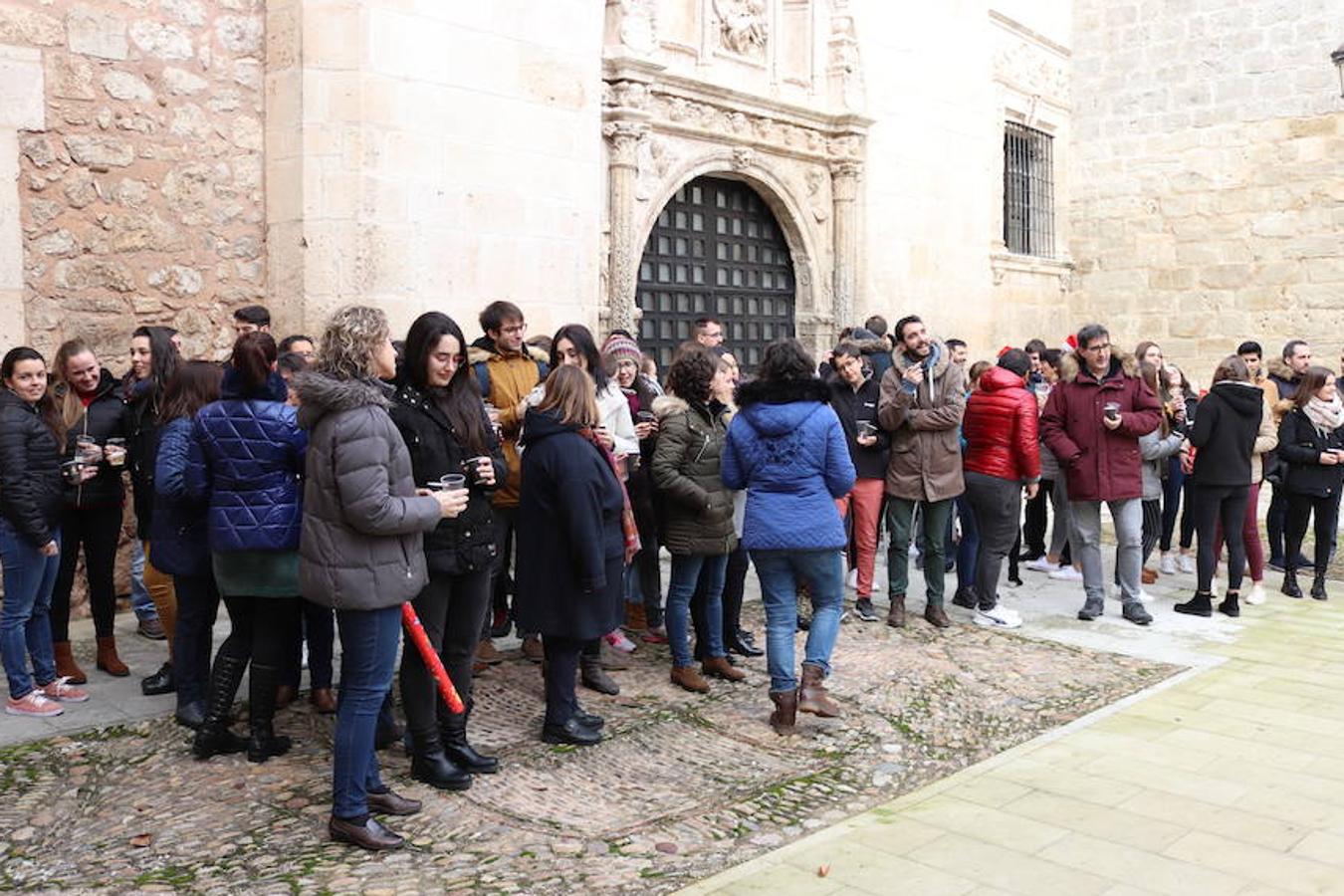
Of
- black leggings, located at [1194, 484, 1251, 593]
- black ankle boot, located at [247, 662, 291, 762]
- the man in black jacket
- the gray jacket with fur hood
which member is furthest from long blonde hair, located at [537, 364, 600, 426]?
black leggings, located at [1194, 484, 1251, 593]

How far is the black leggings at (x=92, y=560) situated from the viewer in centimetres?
591

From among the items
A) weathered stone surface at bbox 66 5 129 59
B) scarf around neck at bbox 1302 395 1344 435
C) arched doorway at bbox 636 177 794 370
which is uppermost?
weathered stone surface at bbox 66 5 129 59

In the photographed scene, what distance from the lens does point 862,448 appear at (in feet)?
25.1

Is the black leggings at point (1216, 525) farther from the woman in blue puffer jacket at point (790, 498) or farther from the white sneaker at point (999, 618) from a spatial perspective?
the woman in blue puffer jacket at point (790, 498)

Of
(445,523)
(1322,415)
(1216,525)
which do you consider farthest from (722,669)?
(1322,415)

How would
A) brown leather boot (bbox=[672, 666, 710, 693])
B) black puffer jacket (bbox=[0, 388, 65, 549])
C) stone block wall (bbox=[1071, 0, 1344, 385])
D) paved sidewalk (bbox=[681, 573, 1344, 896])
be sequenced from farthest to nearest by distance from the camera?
1. stone block wall (bbox=[1071, 0, 1344, 385])
2. brown leather boot (bbox=[672, 666, 710, 693])
3. black puffer jacket (bbox=[0, 388, 65, 549])
4. paved sidewalk (bbox=[681, 573, 1344, 896])

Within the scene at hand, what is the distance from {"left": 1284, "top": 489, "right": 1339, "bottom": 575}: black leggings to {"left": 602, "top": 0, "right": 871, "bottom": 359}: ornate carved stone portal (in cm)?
472

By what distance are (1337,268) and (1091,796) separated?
12.4 m

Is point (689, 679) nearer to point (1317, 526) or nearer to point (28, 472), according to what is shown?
point (28, 472)

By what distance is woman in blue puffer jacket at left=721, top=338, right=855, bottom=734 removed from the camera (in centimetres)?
547

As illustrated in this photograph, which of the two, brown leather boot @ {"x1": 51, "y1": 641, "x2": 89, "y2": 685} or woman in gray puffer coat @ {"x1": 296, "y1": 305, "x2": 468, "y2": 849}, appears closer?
woman in gray puffer coat @ {"x1": 296, "y1": 305, "x2": 468, "y2": 849}

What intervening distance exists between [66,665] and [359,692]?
2.57 meters

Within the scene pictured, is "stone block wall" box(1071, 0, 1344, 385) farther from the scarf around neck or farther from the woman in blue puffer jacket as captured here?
the woman in blue puffer jacket

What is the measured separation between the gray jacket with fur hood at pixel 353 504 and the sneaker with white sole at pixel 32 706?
204 cm
